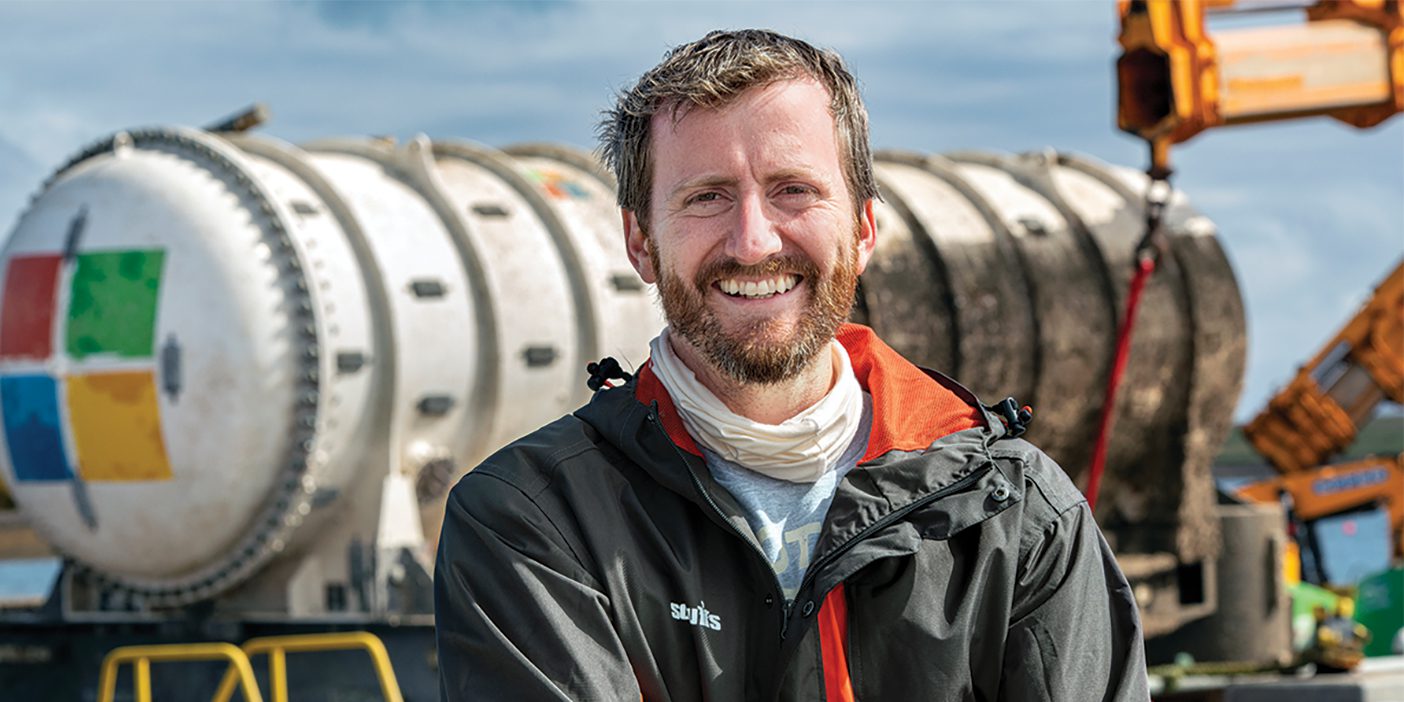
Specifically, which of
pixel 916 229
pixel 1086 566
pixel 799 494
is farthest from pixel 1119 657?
pixel 916 229

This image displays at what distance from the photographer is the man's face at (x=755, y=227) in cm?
226

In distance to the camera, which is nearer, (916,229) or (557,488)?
(557,488)

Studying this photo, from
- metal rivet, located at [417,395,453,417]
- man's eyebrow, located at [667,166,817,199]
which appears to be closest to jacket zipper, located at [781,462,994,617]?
man's eyebrow, located at [667,166,817,199]

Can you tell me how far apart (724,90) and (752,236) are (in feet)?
0.62

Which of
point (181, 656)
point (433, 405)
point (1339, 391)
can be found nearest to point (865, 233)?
point (433, 405)

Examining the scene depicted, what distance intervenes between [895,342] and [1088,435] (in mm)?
1774

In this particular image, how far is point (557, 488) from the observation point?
2.27m

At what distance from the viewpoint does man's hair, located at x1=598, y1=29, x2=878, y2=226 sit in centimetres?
225

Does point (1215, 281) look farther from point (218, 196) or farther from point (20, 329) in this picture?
point (20, 329)

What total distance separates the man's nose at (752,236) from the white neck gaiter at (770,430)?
0.64 ft

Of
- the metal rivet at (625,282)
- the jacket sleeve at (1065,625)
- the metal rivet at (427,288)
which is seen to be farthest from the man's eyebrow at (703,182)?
the metal rivet at (625,282)

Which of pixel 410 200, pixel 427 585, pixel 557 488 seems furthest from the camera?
pixel 410 200

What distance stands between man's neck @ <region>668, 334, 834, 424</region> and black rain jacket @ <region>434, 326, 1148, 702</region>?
110 mm

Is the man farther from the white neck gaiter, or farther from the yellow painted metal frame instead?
the yellow painted metal frame
